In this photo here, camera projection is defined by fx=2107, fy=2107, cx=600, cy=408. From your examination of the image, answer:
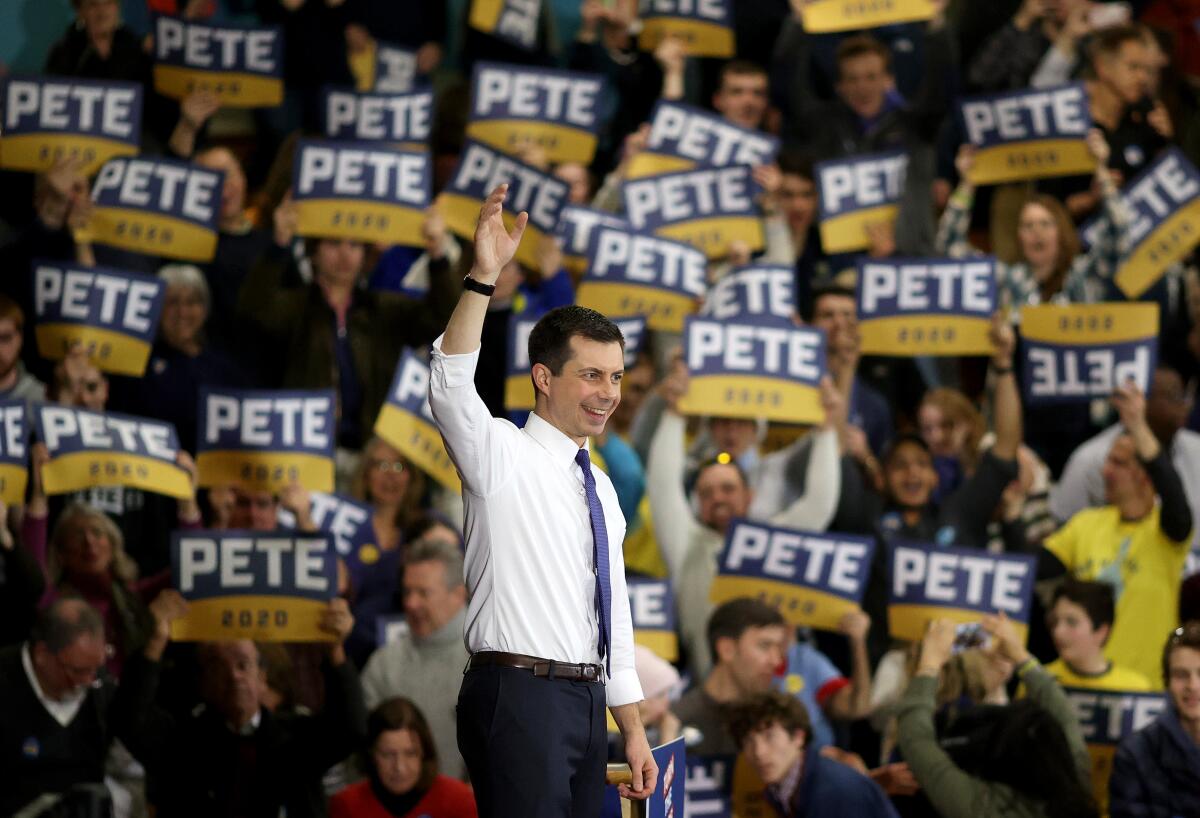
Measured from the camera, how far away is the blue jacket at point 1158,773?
20.0 ft

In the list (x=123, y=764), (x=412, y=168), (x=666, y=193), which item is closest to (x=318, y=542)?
(x=123, y=764)

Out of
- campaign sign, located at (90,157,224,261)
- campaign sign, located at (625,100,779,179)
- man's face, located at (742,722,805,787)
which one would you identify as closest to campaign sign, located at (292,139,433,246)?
campaign sign, located at (90,157,224,261)

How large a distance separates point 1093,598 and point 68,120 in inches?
175

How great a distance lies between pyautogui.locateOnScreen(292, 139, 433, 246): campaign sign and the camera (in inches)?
324

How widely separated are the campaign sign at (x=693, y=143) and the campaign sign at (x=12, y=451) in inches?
125

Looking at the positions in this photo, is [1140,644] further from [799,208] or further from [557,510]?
[557,510]

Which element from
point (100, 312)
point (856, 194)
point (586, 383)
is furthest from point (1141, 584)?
point (100, 312)

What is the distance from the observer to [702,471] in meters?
7.50

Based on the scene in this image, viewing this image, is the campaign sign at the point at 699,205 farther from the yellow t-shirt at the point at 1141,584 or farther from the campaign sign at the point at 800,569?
the yellow t-shirt at the point at 1141,584

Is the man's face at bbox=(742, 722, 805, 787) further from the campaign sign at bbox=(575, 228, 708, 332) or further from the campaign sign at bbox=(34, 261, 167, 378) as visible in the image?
the campaign sign at bbox=(34, 261, 167, 378)

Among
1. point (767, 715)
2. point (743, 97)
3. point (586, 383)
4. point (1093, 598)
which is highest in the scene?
point (743, 97)

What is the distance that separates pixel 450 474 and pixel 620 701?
324 cm

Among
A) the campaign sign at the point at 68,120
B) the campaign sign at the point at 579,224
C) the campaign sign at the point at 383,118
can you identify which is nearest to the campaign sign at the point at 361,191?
the campaign sign at the point at 383,118

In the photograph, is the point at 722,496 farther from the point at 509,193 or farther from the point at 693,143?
the point at 693,143
